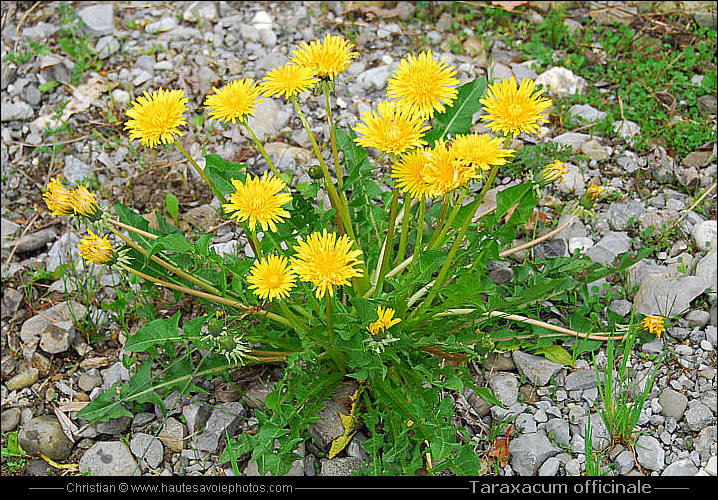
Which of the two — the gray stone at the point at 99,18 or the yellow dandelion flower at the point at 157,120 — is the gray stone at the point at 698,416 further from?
the gray stone at the point at 99,18

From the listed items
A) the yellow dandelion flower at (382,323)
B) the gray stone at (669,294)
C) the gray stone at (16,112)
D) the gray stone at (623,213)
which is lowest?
the gray stone at (669,294)

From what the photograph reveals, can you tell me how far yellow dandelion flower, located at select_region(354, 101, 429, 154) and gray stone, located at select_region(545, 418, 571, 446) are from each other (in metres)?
1.26

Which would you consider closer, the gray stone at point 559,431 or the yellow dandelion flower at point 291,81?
the yellow dandelion flower at point 291,81

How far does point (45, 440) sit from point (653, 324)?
2.51m

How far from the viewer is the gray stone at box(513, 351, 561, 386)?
2898mm

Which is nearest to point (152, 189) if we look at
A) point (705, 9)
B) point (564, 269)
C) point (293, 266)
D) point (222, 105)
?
point (222, 105)

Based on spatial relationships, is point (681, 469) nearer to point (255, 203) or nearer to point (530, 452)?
point (530, 452)

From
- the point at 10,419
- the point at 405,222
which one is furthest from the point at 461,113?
the point at 10,419

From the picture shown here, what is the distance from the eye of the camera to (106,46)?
4.52m

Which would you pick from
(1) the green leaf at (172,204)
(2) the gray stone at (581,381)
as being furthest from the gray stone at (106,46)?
(2) the gray stone at (581,381)

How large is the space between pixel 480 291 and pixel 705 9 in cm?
295

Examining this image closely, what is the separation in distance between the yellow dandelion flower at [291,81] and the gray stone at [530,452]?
5.07 feet

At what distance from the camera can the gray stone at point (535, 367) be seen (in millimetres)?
2898

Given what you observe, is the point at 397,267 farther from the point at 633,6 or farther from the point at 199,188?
the point at 633,6
